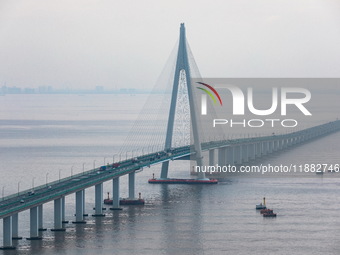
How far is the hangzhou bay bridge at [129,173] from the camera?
124ft

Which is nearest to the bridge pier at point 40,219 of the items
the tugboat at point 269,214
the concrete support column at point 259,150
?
the tugboat at point 269,214

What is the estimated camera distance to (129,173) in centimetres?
4994

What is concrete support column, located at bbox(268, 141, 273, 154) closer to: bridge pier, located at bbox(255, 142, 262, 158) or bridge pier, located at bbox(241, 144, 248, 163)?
bridge pier, located at bbox(255, 142, 262, 158)

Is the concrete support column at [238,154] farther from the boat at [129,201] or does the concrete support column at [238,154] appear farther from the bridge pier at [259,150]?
the boat at [129,201]

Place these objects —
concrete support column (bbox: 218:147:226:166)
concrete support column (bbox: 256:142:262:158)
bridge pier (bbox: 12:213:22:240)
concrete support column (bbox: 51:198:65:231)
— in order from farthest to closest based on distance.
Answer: concrete support column (bbox: 256:142:262:158)
concrete support column (bbox: 218:147:226:166)
concrete support column (bbox: 51:198:65:231)
bridge pier (bbox: 12:213:22:240)

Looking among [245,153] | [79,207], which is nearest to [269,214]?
[79,207]

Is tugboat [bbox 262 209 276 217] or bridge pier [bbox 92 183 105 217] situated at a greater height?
bridge pier [bbox 92 183 105 217]

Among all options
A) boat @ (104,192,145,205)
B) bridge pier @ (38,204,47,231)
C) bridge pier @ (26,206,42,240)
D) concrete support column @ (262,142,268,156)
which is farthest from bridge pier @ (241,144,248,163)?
bridge pier @ (26,206,42,240)

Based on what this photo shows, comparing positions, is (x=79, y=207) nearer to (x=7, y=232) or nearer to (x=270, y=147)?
(x=7, y=232)

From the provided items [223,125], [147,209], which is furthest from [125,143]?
[147,209]

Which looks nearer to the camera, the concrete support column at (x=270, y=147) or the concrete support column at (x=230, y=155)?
the concrete support column at (x=230, y=155)

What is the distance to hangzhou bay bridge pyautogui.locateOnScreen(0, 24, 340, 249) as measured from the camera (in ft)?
124

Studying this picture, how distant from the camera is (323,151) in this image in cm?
8962

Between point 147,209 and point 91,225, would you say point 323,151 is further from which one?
point 91,225
